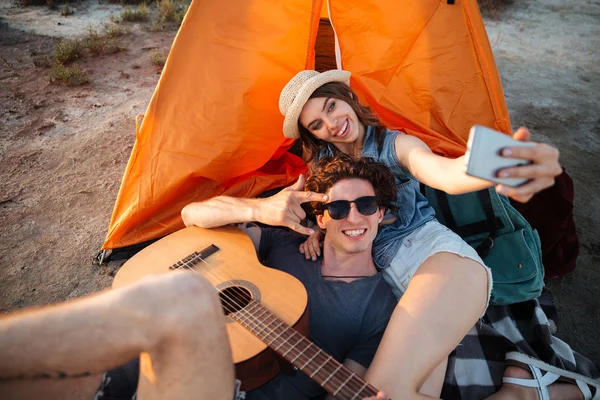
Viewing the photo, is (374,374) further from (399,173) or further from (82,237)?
(82,237)

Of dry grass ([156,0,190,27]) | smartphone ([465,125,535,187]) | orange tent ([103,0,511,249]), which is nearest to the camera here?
smartphone ([465,125,535,187])

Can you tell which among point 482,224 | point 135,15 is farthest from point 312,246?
point 135,15

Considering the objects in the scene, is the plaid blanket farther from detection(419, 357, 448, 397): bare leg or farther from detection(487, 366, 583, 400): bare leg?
detection(419, 357, 448, 397): bare leg

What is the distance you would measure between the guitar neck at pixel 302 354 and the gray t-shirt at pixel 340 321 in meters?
0.22

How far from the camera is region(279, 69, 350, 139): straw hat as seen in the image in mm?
2203

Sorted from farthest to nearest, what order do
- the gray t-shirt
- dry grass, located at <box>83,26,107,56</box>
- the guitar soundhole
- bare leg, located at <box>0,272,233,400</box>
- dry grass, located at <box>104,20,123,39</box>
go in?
dry grass, located at <box>104,20,123,39</box>, dry grass, located at <box>83,26,107,56</box>, the guitar soundhole, the gray t-shirt, bare leg, located at <box>0,272,233,400</box>

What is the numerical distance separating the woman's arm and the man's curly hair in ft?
0.43

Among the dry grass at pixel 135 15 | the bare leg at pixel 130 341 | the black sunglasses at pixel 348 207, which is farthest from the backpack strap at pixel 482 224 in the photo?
the dry grass at pixel 135 15

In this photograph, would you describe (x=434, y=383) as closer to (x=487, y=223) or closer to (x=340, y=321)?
(x=340, y=321)

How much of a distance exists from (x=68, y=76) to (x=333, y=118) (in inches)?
144

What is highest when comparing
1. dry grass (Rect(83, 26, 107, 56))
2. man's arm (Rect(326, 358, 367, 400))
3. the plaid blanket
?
dry grass (Rect(83, 26, 107, 56))

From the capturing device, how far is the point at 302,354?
4.78 feet

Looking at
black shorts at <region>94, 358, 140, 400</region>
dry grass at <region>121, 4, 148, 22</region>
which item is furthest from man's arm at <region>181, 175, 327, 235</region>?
dry grass at <region>121, 4, 148, 22</region>

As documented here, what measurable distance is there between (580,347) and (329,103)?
1.84 m
